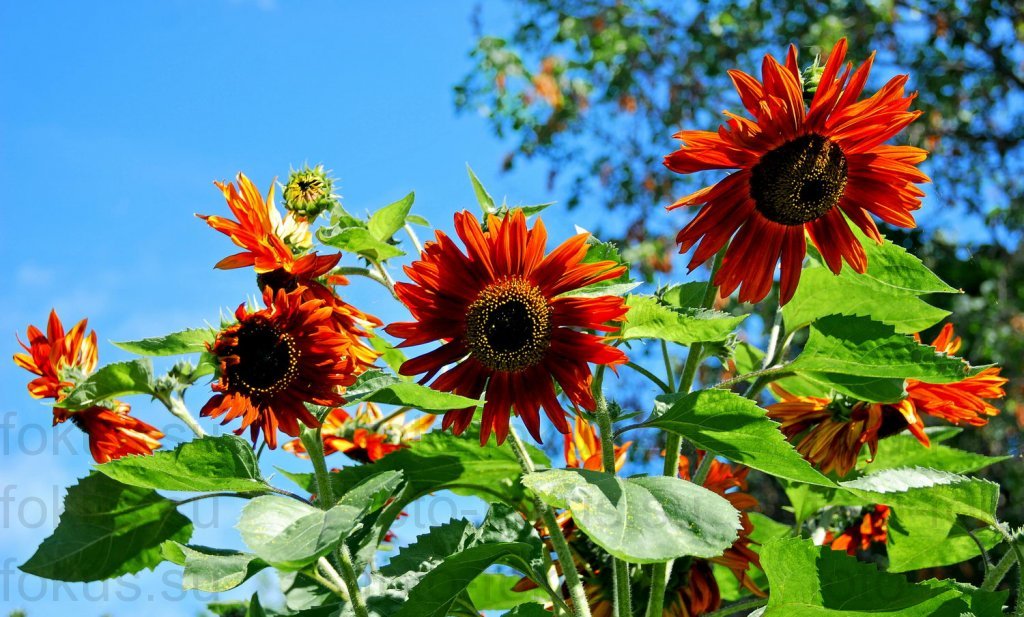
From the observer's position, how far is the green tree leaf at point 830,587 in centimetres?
115

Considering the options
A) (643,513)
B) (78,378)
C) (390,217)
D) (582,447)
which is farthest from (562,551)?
(78,378)

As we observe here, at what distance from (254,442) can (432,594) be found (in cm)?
33

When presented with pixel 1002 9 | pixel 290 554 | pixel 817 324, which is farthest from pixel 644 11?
pixel 290 554

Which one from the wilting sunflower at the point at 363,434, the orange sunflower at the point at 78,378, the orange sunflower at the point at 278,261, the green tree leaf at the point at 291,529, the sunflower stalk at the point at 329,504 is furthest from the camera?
the wilting sunflower at the point at 363,434

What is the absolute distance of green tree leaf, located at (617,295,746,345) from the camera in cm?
110

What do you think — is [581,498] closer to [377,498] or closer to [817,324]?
[377,498]

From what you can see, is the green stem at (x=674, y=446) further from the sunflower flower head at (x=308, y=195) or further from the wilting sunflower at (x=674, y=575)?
the sunflower flower head at (x=308, y=195)

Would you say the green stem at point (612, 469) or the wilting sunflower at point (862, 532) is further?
the wilting sunflower at point (862, 532)

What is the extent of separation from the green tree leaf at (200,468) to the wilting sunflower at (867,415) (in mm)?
746

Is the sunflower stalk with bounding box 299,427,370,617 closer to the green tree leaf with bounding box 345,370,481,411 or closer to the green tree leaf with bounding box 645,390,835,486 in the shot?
the green tree leaf with bounding box 345,370,481,411

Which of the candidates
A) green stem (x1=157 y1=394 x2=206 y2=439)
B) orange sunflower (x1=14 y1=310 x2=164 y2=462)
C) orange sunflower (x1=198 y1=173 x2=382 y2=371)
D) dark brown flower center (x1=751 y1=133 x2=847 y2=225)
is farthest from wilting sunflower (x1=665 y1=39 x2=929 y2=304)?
orange sunflower (x1=14 y1=310 x2=164 y2=462)

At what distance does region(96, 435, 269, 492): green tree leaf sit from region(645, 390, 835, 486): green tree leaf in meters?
0.47

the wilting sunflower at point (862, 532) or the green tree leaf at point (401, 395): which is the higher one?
the green tree leaf at point (401, 395)

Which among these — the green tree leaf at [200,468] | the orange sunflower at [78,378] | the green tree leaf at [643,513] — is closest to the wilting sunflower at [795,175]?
the green tree leaf at [643,513]
